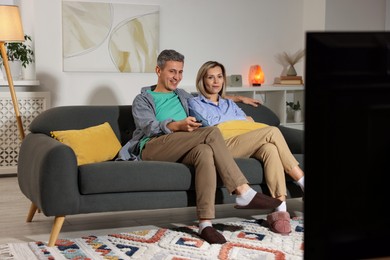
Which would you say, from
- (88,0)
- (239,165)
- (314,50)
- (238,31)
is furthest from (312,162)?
(238,31)

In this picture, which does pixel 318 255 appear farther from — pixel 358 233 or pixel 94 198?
pixel 94 198

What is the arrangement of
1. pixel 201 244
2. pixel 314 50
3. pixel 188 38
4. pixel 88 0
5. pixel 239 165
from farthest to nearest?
pixel 188 38, pixel 88 0, pixel 239 165, pixel 201 244, pixel 314 50

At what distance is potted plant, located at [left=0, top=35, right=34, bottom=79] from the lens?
5293 millimetres

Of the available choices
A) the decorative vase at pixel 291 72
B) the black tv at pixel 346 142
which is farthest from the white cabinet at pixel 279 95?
the black tv at pixel 346 142

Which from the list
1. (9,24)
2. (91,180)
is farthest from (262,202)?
(9,24)

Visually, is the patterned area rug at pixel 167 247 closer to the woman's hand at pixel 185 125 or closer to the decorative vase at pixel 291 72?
the woman's hand at pixel 185 125

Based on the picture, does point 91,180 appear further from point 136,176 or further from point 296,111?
point 296,111

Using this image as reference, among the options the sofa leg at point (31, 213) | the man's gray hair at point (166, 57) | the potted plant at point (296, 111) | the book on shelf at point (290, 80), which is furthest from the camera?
the potted plant at point (296, 111)

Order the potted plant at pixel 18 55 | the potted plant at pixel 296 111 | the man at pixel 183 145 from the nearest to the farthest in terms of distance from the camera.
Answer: the man at pixel 183 145 → the potted plant at pixel 18 55 → the potted plant at pixel 296 111

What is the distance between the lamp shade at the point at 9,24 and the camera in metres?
4.34

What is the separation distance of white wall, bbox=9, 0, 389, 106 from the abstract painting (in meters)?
0.07

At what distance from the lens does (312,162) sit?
0.88m

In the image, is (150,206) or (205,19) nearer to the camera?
(150,206)

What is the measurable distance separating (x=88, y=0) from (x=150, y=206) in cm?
290
